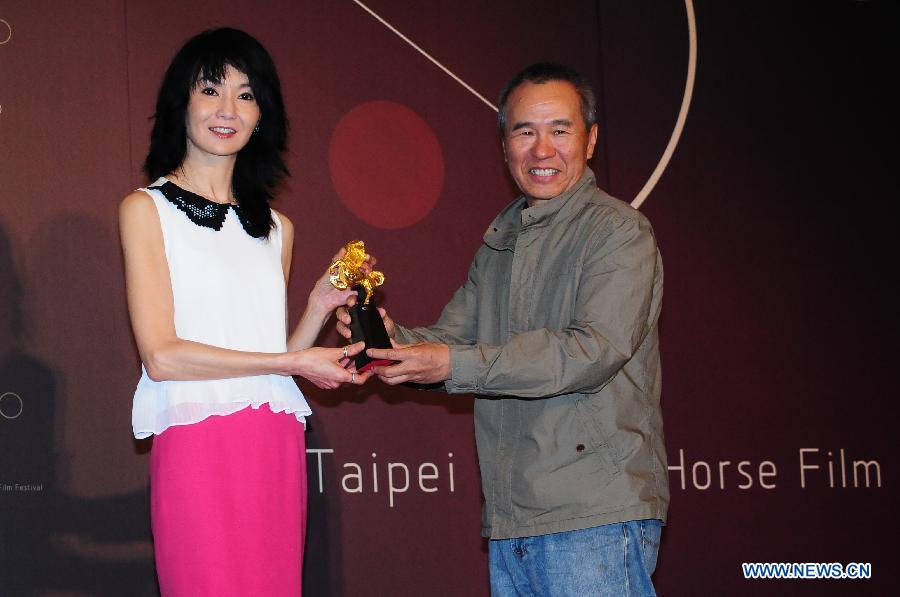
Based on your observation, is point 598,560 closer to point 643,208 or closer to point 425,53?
point 643,208

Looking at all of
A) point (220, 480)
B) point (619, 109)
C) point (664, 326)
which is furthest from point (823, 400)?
point (220, 480)

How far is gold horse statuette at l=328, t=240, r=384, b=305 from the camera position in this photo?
2674 millimetres

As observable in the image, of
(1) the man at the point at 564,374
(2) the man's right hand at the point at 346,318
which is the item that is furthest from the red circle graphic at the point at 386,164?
(1) the man at the point at 564,374

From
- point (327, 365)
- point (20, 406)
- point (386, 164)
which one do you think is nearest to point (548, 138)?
point (327, 365)

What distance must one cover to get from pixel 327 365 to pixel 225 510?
425 mm

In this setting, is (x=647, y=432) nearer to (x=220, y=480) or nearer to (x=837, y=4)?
(x=220, y=480)

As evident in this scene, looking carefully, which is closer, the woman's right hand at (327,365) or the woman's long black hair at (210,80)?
the woman's right hand at (327,365)

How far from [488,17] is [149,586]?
2.60 metres

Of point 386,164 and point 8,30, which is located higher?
point 8,30

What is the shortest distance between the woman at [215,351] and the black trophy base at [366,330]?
0.04 meters

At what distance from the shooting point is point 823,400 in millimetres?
3939

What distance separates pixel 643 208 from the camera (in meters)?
3.96

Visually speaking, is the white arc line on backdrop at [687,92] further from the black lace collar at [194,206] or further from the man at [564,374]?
the black lace collar at [194,206]

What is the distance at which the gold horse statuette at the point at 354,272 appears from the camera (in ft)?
8.77
